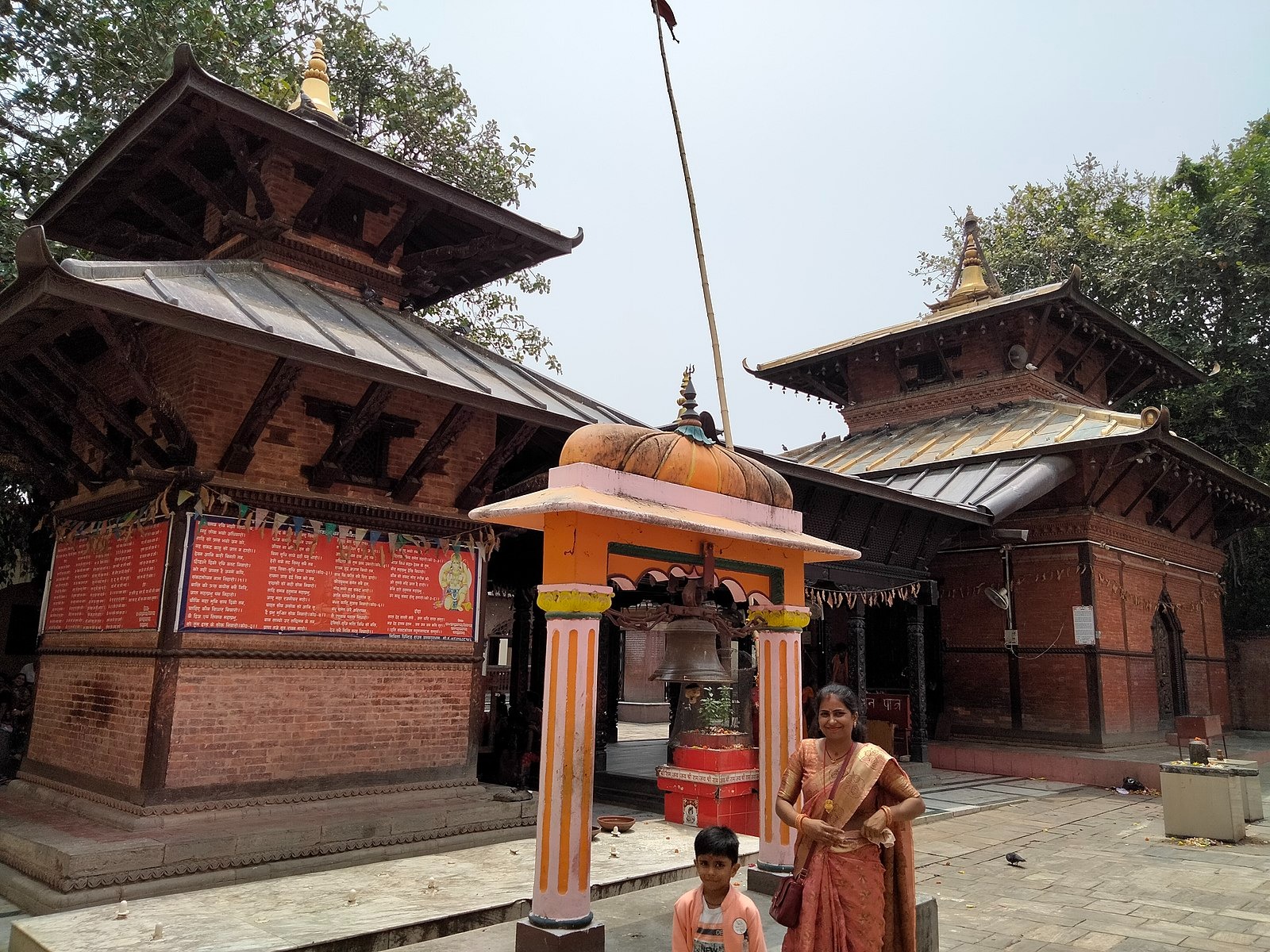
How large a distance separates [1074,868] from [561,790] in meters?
6.61

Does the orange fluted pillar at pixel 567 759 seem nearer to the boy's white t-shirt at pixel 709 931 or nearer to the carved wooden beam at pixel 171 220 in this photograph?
the boy's white t-shirt at pixel 709 931

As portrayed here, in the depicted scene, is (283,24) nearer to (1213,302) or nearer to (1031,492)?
(1031,492)

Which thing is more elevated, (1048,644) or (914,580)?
(914,580)

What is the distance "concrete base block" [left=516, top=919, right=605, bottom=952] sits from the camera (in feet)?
15.2

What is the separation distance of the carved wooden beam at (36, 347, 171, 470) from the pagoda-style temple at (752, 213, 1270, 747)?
882cm

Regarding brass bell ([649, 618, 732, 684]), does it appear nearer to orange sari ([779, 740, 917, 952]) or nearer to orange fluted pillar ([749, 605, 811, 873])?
orange fluted pillar ([749, 605, 811, 873])

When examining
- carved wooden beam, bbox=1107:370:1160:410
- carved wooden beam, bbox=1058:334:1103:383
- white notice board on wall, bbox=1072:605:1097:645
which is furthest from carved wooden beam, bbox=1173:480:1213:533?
white notice board on wall, bbox=1072:605:1097:645

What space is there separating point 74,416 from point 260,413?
252cm

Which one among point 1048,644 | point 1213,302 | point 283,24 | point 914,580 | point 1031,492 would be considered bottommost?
point 1048,644

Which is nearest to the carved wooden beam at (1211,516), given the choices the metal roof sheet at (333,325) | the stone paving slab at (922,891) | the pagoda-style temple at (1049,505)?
the pagoda-style temple at (1049,505)

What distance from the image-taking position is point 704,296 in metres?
7.06

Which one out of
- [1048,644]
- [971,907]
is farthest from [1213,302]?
[971,907]

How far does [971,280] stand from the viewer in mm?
22953

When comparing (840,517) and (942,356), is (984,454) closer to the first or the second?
(840,517)
